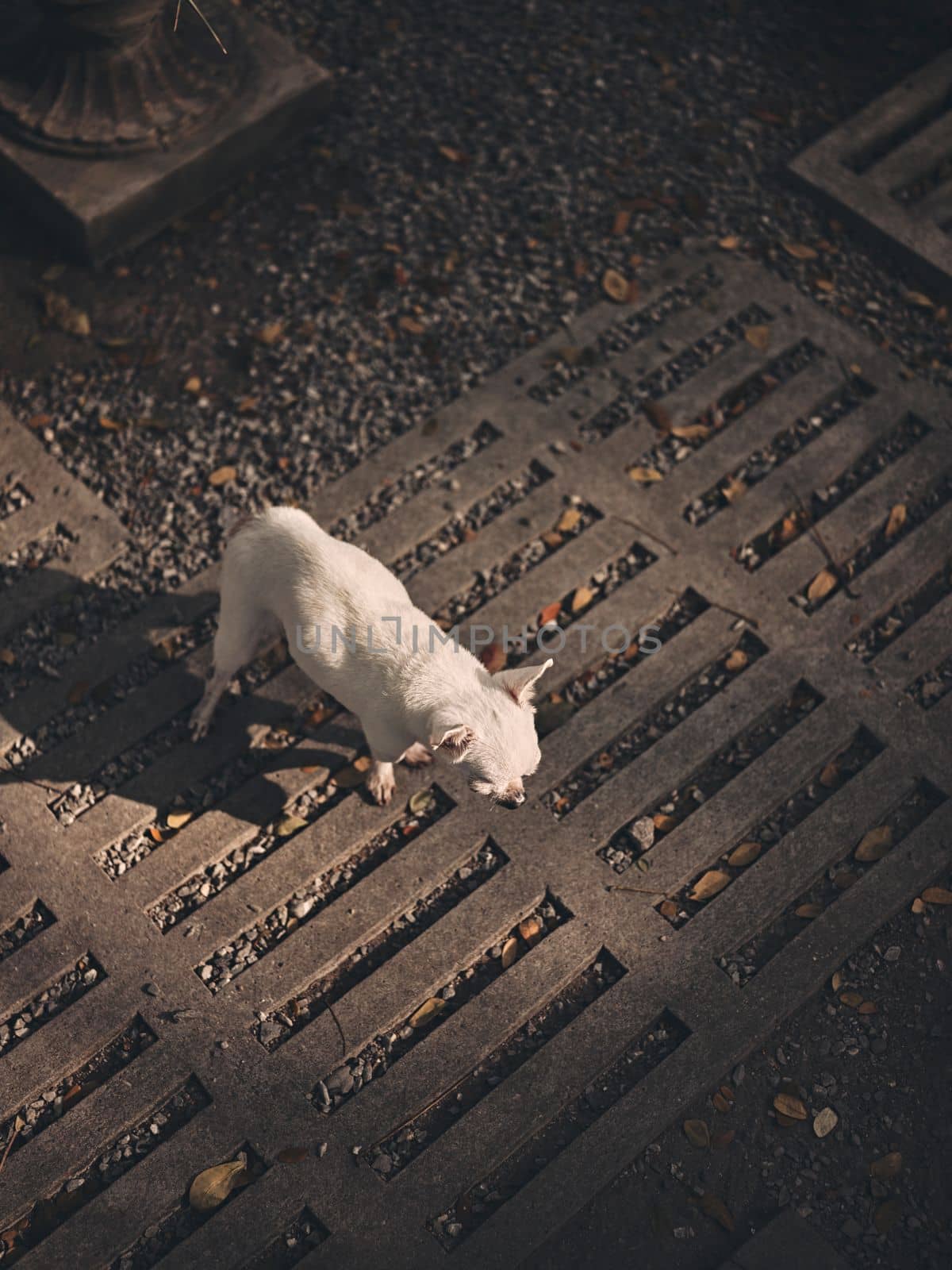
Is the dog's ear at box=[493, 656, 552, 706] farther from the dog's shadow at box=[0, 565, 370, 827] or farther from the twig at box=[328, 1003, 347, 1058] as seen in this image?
the twig at box=[328, 1003, 347, 1058]

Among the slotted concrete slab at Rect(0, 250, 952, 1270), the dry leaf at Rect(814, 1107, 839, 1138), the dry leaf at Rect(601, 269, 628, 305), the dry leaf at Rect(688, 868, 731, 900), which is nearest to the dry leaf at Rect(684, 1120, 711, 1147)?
the slotted concrete slab at Rect(0, 250, 952, 1270)

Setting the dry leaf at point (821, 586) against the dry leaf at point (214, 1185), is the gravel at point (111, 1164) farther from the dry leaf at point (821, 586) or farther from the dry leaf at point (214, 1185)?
the dry leaf at point (821, 586)

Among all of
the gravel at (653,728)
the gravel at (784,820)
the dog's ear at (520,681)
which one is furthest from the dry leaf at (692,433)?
the dog's ear at (520,681)

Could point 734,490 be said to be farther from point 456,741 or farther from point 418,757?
point 456,741

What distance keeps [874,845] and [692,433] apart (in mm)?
2174

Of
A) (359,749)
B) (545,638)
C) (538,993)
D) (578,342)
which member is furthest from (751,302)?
(538,993)

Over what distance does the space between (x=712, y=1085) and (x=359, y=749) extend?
193 cm

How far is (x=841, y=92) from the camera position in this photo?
6.36m

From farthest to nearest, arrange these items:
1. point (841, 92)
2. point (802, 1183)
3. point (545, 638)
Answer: point (841, 92), point (545, 638), point (802, 1183)

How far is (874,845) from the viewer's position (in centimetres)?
435

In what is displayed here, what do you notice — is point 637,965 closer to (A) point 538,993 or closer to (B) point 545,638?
(A) point 538,993

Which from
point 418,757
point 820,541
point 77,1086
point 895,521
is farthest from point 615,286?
point 77,1086

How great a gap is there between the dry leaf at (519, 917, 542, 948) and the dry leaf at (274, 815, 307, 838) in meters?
1.00

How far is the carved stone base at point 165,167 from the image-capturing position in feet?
18.1
